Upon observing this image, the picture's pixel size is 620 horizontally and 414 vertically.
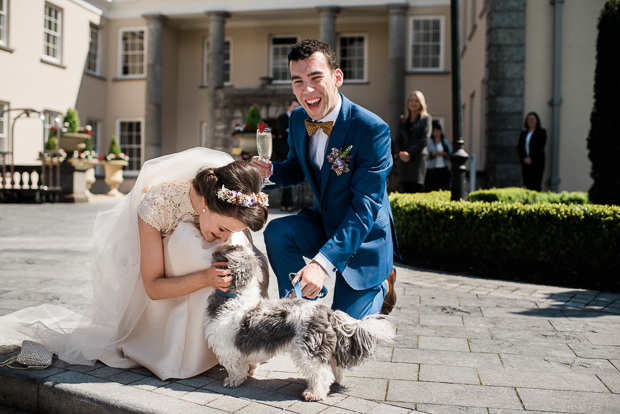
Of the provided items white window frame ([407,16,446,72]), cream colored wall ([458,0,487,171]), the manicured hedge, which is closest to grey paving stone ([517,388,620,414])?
the manicured hedge

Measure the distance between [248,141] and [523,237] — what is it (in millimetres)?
8753

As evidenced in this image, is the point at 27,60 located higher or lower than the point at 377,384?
higher

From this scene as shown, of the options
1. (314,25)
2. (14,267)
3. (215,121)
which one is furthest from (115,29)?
(14,267)

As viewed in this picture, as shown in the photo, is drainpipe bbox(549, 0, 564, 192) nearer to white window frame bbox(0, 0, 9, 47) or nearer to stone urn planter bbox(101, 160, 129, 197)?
stone urn planter bbox(101, 160, 129, 197)

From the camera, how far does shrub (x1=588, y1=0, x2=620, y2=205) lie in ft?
24.0

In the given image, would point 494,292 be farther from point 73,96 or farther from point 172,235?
point 73,96

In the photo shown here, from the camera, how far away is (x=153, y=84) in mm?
21781

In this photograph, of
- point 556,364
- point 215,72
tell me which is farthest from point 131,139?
point 556,364

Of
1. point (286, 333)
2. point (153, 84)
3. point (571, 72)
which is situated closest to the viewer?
point (286, 333)

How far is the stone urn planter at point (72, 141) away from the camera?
16219 millimetres

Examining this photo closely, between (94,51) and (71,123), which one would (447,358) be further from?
(94,51)

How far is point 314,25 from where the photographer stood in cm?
2292

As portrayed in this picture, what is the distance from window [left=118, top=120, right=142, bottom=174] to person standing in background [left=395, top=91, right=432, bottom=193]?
17.3m

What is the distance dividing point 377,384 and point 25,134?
19.2 metres
